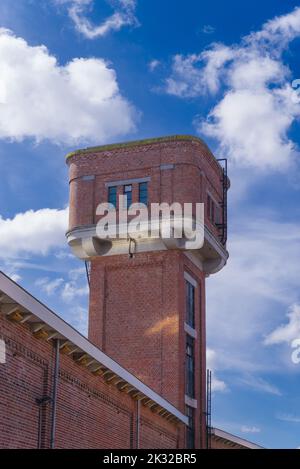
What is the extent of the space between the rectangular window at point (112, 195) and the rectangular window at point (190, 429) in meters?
10.3

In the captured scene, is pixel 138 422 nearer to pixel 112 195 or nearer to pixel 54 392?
pixel 54 392

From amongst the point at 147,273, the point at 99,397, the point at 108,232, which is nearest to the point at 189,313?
the point at 147,273

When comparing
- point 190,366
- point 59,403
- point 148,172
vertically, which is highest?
point 148,172

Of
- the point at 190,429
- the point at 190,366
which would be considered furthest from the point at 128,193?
the point at 190,429

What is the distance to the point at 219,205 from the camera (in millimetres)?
42250

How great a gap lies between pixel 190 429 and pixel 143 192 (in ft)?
37.1

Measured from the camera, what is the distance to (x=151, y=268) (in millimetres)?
38156

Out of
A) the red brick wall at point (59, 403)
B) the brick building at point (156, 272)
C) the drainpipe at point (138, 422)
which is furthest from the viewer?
the brick building at point (156, 272)

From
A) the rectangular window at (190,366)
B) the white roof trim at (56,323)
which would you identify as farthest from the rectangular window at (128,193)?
the white roof trim at (56,323)

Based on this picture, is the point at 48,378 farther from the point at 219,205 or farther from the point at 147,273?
the point at 219,205

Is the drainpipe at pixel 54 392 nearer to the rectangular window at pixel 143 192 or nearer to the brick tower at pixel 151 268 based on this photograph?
the brick tower at pixel 151 268

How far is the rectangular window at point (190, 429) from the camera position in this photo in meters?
37.0

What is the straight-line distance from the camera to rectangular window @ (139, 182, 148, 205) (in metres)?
38.3

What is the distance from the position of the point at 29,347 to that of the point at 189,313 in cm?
2022
